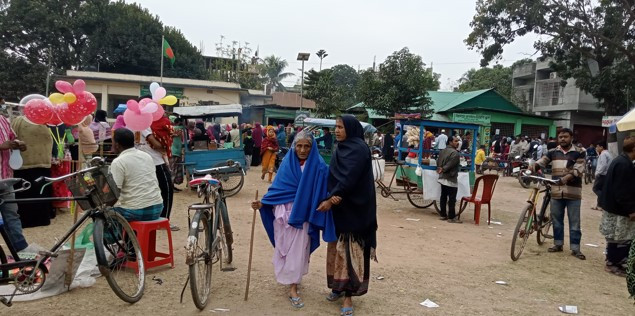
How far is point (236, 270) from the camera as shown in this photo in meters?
5.36

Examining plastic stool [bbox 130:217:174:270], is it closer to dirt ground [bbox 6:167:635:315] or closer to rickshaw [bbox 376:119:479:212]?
dirt ground [bbox 6:167:635:315]

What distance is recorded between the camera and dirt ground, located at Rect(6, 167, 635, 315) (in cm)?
430

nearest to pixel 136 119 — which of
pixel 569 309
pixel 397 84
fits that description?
pixel 569 309

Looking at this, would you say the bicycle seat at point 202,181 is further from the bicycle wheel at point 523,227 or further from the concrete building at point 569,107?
the concrete building at point 569,107

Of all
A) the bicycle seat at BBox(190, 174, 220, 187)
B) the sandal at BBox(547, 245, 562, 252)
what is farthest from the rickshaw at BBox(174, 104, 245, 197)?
the sandal at BBox(547, 245, 562, 252)

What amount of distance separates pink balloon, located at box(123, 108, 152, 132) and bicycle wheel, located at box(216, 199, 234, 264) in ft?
5.70

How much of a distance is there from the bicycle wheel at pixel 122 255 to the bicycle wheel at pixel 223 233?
0.75 metres

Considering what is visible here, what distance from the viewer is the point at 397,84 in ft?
80.5

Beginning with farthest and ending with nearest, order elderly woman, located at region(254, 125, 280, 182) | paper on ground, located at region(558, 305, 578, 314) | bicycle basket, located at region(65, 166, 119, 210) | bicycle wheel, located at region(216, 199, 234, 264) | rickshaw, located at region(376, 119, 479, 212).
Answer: elderly woman, located at region(254, 125, 280, 182), rickshaw, located at region(376, 119, 479, 212), bicycle wheel, located at region(216, 199, 234, 264), paper on ground, located at region(558, 305, 578, 314), bicycle basket, located at region(65, 166, 119, 210)

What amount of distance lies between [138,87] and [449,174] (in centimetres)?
2818

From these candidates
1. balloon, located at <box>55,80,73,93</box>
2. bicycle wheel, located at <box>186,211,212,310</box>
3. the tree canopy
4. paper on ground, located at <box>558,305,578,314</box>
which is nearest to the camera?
bicycle wheel, located at <box>186,211,212,310</box>

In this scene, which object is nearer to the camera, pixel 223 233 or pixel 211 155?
pixel 223 233

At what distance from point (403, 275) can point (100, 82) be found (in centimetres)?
3108

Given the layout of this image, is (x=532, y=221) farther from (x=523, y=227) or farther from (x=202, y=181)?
(x=202, y=181)
